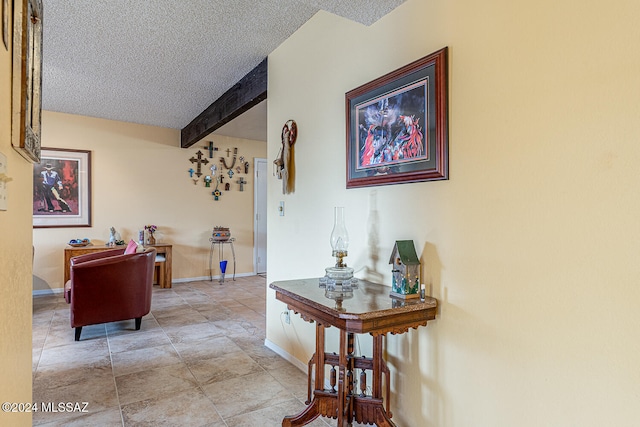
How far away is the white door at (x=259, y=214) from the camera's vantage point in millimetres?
6426

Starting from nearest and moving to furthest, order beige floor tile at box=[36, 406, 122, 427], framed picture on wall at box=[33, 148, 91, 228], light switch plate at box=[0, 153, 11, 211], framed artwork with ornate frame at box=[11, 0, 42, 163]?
light switch plate at box=[0, 153, 11, 211]
framed artwork with ornate frame at box=[11, 0, 42, 163]
beige floor tile at box=[36, 406, 122, 427]
framed picture on wall at box=[33, 148, 91, 228]

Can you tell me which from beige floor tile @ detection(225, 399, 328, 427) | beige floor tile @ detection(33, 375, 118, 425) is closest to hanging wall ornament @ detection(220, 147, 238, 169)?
beige floor tile @ detection(33, 375, 118, 425)

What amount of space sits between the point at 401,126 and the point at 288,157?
1.17m

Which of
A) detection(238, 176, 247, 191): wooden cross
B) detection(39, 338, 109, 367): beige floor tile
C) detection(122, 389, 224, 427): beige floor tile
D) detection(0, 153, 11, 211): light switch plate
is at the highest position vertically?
detection(238, 176, 247, 191): wooden cross

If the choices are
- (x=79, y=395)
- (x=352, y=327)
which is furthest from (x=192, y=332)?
(x=352, y=327)

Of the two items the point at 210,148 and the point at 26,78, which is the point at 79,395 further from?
the point at 210,148

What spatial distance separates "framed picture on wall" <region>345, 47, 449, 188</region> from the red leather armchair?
7.54ft

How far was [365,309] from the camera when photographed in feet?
4.84

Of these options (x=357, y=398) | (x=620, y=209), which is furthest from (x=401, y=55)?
(x=357, y=398)

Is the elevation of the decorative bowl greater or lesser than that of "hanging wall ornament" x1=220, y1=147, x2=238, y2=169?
lesser

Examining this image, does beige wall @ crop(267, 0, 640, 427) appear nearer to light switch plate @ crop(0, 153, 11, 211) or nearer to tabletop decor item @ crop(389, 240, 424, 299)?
tabletop decor item @ crop(389, 240, 424, 299)

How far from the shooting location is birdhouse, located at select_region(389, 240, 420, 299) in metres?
1.63

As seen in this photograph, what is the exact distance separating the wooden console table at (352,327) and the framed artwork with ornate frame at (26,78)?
120cm

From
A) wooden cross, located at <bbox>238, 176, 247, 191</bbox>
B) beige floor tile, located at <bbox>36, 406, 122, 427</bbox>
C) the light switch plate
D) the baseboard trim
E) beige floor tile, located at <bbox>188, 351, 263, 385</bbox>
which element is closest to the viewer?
the light switch plate
